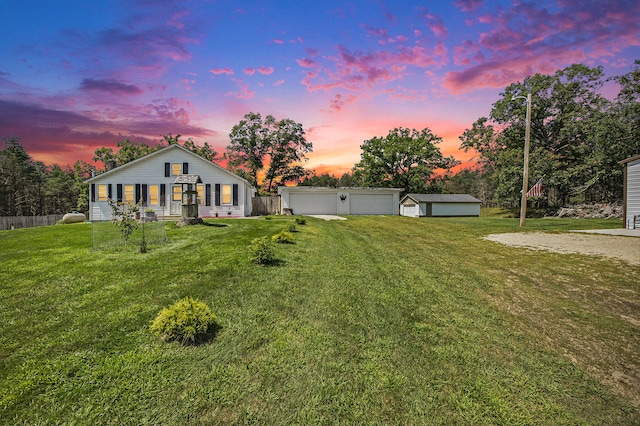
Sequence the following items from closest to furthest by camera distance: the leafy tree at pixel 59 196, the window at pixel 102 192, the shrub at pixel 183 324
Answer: the shrub at pixel 183 324, the window at pixel 102 192, the leafy tree at pixel 59 196

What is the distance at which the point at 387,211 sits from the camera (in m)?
29.5

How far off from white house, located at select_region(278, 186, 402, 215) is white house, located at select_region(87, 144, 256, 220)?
247 inches

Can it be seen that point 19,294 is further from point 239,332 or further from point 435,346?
point 435,346

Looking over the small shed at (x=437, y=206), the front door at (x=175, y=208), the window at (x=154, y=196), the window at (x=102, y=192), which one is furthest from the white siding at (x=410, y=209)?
the window at (x=102, y=192)

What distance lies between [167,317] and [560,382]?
14.6 ft

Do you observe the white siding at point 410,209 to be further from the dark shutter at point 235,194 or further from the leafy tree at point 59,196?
the leafy tree at point 59,196

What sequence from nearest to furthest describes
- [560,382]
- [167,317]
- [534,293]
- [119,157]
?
[560,382] < [167,317] < [534,293] < [119,157]

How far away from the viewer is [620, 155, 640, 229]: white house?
14600 mm

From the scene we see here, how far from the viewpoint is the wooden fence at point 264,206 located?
2591 centimetres

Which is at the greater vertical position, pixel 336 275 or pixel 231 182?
pixel 231 182

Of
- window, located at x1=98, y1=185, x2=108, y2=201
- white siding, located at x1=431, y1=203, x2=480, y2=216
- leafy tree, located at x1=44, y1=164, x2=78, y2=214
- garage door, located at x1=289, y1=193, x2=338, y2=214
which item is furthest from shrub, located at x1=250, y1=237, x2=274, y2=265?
leafy tree, located at x1=44, y1=164, x2=78, y2=214

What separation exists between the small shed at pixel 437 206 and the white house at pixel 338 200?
58.0 inches

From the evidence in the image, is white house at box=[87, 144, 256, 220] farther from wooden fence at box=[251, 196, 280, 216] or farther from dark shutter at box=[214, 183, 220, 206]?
wooden fence at box=[251, 196, 280, 216]

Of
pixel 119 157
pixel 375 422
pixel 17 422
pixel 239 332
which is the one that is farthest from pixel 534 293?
pixel 119 157
